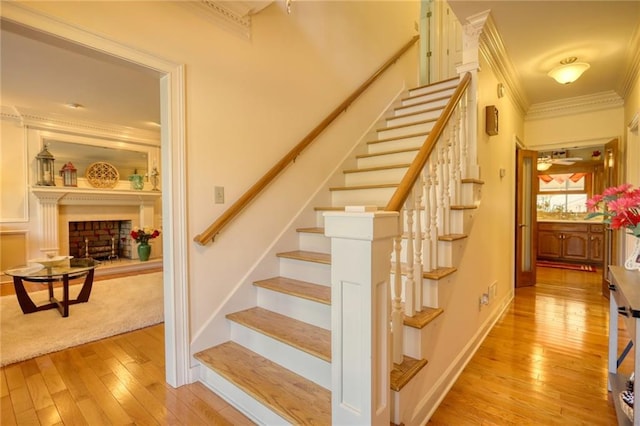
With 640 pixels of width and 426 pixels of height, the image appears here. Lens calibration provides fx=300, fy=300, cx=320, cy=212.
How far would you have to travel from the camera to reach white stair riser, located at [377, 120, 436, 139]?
3.12 meters

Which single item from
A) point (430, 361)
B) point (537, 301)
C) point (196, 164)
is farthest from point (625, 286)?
point (537, 301)

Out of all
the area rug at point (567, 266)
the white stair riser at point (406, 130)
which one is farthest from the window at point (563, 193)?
the white stair riser at point (406, 130)

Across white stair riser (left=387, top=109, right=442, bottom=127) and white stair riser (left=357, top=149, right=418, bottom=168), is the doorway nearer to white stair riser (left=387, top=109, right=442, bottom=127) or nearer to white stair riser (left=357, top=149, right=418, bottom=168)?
white stair riser (left=387, top=109, right=442, bottom=127)

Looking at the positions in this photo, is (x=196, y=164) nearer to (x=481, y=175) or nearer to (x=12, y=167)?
(x=481, y=175)

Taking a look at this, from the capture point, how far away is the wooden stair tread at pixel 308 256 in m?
2.16

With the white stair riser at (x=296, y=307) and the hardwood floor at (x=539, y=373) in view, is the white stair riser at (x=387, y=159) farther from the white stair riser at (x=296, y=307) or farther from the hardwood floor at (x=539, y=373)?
the hardwood floor at (x=539, y=373)

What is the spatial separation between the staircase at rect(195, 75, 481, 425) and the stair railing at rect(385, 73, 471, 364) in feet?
0.21

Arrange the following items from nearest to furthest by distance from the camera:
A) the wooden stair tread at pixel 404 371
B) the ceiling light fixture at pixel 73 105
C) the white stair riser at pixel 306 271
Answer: the wooden stair tread at pixel 404 371
the white stair riser at pixel 306 271
the ceiling light fixture at pixel 73 105

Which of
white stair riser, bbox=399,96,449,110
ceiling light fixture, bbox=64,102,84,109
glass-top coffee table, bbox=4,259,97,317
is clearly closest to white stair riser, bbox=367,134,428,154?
white stair riser, bbox=399,96,449,110

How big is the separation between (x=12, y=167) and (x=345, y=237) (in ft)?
18.9

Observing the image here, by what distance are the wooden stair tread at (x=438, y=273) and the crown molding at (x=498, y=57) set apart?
1898 mm

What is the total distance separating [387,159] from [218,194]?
5.66 feet

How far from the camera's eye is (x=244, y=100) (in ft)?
7.43

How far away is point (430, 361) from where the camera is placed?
166cm
